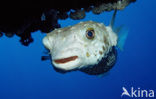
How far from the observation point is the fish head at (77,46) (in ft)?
9.36

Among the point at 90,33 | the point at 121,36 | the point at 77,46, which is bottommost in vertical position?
the point at 77,46

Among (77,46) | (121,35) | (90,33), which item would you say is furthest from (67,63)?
(121,35)

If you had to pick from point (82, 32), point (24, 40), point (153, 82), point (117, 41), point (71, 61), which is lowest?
point (71, 61)

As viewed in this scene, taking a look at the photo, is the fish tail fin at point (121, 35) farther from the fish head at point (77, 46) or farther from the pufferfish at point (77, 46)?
the fish head at point (77, 46)

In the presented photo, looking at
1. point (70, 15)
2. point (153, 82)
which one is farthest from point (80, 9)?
point (153, 82)

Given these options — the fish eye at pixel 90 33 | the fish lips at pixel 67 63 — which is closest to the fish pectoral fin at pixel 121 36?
the fish eye at pixel 90 33

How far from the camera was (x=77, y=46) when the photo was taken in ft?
9.86

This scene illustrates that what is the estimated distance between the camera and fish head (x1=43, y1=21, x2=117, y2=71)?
9.36 ft

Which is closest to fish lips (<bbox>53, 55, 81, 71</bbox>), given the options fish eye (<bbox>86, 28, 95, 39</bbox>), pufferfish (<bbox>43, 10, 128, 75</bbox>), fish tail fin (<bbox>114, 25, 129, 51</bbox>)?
pufferfish (<bbox>43, 10, 128, 75</bbox>)

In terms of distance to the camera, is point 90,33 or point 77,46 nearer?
point 77,46

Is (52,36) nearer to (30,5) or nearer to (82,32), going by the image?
(82,32)

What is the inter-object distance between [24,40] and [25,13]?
3.00 ft

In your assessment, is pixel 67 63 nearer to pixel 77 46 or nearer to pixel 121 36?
pixel 77 46

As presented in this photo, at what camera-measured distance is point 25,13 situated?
441cm
